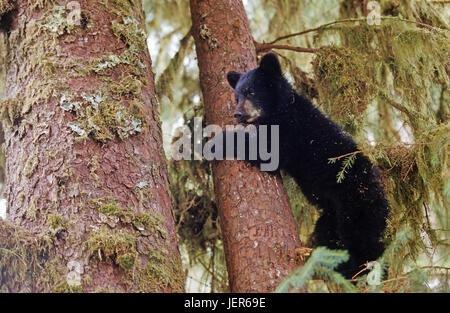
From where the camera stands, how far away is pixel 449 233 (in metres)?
3.58

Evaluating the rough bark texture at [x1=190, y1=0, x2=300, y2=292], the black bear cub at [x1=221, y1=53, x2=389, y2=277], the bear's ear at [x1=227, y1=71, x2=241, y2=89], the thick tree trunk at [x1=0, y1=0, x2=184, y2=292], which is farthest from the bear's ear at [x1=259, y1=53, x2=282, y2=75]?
the thick tree trunk at [x1=0, y1=0, x2=184, y2=292]

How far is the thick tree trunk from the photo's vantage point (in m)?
2.24

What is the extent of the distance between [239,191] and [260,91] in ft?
4.16

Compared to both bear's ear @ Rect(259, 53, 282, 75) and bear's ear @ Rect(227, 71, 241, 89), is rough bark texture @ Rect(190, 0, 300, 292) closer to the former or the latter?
bear's ear @ Rect(227, 71, 241, 89)

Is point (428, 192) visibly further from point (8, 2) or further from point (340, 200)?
point (8, 2)

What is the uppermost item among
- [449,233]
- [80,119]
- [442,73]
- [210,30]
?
[210,30]

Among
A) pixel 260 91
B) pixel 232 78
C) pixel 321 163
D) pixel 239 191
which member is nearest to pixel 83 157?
pixel 239 191

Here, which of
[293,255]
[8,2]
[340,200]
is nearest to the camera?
[293,255]

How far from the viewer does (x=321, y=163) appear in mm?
3977

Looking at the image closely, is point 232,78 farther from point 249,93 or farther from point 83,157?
point 83,157

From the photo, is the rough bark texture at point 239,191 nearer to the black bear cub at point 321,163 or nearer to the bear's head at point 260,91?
the bear's head at point 260,91

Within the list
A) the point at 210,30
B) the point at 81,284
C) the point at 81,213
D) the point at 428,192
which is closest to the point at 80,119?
the point at 81,213

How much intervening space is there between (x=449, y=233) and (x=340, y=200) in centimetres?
92

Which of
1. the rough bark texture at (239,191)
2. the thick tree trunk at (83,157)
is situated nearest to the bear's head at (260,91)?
the rough bark texture at (239,191)
